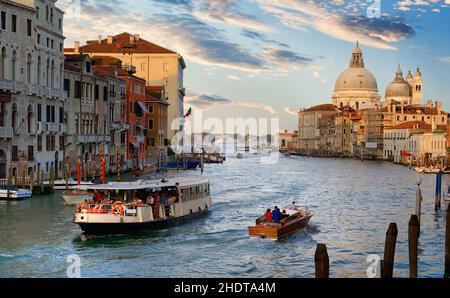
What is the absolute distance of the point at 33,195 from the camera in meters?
15.3

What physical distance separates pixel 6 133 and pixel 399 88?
203ft

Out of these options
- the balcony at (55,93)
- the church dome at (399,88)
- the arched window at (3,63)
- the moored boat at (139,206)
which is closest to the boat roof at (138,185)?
the moored boat at (139,206)

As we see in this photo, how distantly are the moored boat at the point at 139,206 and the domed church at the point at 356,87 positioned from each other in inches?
2788

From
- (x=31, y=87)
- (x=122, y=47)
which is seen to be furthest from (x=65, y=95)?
(x=122, y=47)

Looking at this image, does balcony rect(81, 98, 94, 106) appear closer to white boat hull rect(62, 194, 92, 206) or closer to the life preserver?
white boat hull rect(62, 194, 92, 206)

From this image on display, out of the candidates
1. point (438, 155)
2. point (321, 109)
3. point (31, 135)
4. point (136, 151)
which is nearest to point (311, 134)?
point (321, 109)

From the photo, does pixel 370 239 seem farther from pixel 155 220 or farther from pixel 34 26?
pixel 34 26

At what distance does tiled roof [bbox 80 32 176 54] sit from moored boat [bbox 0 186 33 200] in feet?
63.9

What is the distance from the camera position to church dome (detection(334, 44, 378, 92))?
83.1m

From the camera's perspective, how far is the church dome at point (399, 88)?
2894 inches

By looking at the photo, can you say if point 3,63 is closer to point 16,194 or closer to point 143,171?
point 16,194

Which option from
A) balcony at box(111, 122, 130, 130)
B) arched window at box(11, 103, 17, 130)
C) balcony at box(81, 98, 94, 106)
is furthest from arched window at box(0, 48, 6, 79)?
balcony at box(111, 122, 130, 130)

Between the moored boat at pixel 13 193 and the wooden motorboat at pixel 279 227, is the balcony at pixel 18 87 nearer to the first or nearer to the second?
the moored boat at pixel 13 193

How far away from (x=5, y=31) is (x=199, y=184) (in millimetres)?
6354
